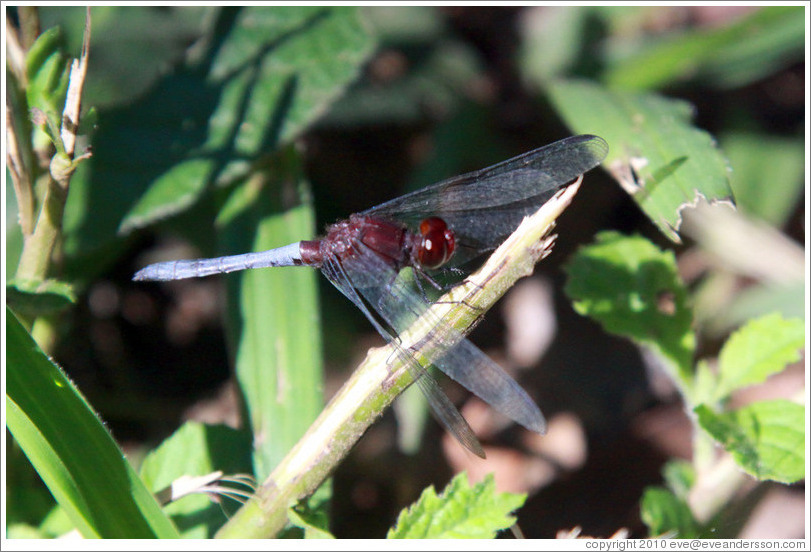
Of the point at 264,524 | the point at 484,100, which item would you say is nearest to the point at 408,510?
the point at 264,524

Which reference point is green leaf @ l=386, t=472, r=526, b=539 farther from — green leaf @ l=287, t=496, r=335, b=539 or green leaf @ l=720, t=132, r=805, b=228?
green leaf @ l=720, t=132, r=805, b=228

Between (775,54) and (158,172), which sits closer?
(158,172)

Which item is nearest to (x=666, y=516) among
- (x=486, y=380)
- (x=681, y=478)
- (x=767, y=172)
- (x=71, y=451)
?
(x=681, y=478)

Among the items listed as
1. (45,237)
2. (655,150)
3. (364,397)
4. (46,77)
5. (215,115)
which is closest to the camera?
(364,397)

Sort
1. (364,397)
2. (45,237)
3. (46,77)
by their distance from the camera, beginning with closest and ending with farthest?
(364,397), (46,77), (45,237)

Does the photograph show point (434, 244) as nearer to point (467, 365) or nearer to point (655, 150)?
point (467, 365)

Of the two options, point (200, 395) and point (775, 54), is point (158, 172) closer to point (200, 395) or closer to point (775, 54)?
point (200, 395)

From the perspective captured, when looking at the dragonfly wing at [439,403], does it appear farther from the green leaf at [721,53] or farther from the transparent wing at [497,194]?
the green leaf at [721,53]
